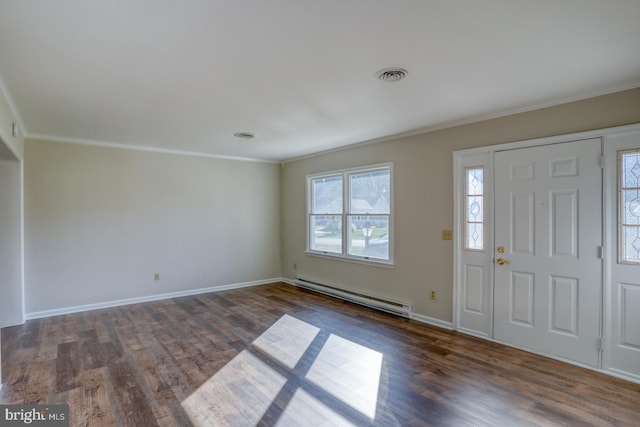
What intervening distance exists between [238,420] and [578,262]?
3.24 m

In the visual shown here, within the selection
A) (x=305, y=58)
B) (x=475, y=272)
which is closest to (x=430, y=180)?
(x=475, y=272)

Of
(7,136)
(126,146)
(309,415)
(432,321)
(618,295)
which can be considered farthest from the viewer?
(126,146)

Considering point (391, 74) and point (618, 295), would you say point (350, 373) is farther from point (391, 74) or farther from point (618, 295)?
point (391, 74)

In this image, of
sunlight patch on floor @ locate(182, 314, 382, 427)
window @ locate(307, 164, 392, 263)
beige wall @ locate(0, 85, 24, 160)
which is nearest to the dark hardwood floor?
sunlight patch on floor @ locate(182, 314, 382, 427)

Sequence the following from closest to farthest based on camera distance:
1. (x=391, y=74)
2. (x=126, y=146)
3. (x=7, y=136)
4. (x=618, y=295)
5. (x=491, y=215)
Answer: (x=391, y=74) < (x=618, y=295) < (x=7, y=136) < (x=491, y=215) < (x=126, y=146)

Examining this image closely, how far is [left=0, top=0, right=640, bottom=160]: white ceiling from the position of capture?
5.85 feet

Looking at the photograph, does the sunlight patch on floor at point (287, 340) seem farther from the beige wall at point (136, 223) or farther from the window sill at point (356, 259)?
the beige wall at point (136, 223)

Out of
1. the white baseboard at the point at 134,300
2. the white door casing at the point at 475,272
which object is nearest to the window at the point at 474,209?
the white door casing at the point at 475,272

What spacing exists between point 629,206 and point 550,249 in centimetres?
71

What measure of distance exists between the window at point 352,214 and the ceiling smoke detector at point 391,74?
2.19 metres

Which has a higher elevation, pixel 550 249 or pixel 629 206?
pixel 629 206

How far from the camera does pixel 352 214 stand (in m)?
5.47

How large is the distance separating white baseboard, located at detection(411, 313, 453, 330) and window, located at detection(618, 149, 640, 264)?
1837 mm

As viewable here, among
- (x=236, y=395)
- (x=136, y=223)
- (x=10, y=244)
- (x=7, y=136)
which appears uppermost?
(x=7, y=136)
